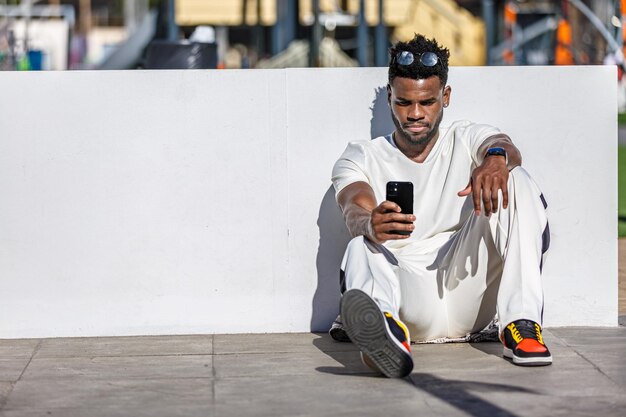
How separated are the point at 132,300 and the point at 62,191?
2.10 feet

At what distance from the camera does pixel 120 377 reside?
206 inches

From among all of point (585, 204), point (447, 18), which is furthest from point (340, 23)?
point (585, 204)

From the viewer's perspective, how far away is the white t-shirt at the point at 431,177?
5.75 m

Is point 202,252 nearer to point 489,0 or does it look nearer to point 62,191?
point 62,191

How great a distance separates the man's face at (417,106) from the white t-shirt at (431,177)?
129 mm

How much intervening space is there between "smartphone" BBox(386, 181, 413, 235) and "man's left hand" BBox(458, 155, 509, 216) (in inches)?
10.8

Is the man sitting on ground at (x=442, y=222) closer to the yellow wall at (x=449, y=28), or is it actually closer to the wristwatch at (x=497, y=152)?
the wristwatch at (x=497, y=152)

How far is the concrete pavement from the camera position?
15.3 ft

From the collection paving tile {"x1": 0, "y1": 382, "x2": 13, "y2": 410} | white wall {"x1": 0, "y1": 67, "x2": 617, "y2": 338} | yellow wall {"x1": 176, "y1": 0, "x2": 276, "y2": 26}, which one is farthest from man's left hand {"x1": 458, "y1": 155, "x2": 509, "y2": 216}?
yellow wall {"x1": 176, "y1": 0, "x2": 276, "y2": 26}

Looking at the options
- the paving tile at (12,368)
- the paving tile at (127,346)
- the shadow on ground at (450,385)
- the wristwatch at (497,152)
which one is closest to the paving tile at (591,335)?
the shadow on ground at (450,385)

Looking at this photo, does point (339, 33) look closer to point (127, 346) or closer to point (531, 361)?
point (127, 346)

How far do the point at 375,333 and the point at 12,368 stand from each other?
1668 millimetres

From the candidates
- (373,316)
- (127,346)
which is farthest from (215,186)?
(373,316)

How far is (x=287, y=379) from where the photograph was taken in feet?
16.9
